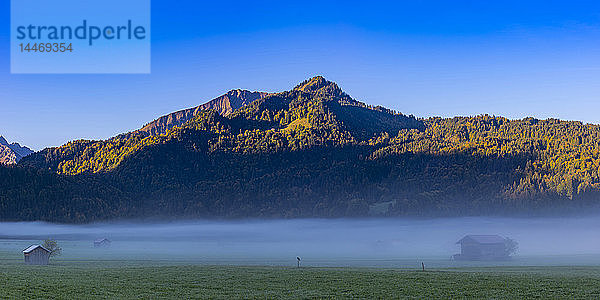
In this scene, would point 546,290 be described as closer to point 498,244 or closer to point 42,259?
point 42,259

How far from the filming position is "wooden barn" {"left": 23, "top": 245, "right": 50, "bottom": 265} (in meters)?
99.7

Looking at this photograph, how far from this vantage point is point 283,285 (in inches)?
2437

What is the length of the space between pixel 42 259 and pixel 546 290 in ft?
275

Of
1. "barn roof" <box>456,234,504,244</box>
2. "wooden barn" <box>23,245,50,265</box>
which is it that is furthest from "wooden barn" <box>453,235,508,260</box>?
"wooden barn" <box>23,245,50,265</box>

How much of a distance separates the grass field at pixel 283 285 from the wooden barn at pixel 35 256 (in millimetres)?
31055

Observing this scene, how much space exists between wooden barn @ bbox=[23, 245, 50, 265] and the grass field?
102 feet

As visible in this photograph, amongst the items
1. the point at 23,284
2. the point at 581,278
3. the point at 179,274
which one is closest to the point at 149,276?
the point at 179,274

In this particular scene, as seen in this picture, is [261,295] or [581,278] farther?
[581,278]

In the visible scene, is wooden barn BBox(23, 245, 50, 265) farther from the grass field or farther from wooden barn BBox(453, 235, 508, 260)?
wooden barn BBox(453, 235, 508, 260)

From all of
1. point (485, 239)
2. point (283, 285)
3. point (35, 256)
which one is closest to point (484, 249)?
point (485, 239)

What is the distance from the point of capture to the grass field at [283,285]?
53.9 metres

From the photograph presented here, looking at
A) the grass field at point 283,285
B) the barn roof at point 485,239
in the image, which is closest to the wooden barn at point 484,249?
the barn roof at point 485,239

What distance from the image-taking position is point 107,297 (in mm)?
51500

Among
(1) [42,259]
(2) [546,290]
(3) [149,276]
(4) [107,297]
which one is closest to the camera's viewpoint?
(4) [107,297]
